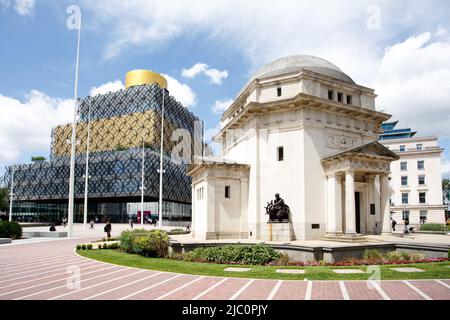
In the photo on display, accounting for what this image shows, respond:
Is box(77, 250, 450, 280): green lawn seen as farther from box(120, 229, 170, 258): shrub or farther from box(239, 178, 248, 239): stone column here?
box(239, 178, 248, 239): stone column

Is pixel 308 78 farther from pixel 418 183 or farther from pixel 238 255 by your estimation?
pixel 418 183

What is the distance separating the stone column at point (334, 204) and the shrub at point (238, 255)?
39.5ft

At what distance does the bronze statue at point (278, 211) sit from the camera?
29.5 meters

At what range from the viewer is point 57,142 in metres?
109

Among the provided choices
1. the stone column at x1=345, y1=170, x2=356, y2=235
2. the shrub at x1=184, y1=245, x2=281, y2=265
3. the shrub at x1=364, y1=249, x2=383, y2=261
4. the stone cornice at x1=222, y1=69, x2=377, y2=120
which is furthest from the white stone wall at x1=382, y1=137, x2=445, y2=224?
the shrub at x1=184, y1=245, x2=281, y2=265

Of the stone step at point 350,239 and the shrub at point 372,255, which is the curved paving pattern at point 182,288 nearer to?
the shrub at point 372,255

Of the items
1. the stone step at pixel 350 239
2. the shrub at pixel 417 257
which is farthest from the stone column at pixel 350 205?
the shrub at pixel 417 257

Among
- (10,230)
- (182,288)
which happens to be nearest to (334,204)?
(182,288)

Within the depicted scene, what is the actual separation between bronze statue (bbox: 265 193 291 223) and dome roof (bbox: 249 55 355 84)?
12922 mm

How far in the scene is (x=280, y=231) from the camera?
2936 centimetres

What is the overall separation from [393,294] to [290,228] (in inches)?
760

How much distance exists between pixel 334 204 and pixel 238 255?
14.5m
